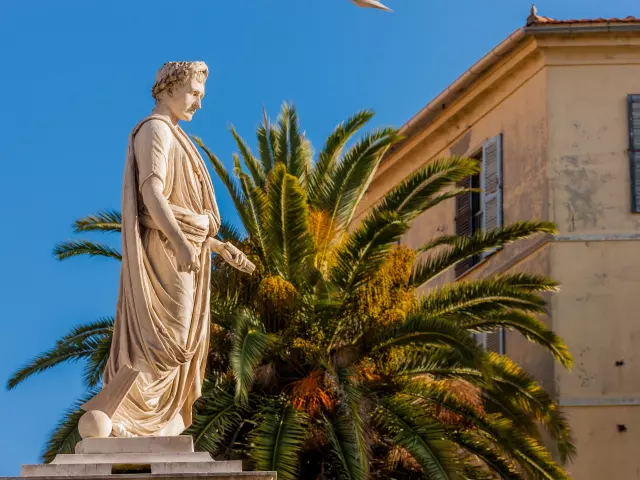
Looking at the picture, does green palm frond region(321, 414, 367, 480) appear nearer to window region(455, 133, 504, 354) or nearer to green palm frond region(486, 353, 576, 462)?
green palm frond region(486, 353, 576, 462)

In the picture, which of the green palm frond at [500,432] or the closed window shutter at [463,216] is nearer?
the green palm frond at [500,432]

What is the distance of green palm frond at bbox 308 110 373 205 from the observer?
26.1m

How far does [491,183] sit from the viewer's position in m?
31.7

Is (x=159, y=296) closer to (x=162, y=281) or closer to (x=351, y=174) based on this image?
(x=162, y=281)

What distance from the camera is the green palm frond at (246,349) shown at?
2228 centimetres

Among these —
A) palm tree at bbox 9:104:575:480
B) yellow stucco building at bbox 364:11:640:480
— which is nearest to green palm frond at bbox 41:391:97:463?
palm tree at bbox 9:104:575:480

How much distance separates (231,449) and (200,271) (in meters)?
12.5

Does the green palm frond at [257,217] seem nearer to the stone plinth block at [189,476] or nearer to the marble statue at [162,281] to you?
the marble statue at [162,281]

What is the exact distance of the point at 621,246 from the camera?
2991 centimetres

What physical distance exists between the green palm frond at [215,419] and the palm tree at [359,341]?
28 mm

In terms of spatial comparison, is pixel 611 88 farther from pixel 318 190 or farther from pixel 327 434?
pixel 327 434

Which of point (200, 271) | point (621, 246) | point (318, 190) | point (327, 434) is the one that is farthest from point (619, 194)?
point (200, 271)

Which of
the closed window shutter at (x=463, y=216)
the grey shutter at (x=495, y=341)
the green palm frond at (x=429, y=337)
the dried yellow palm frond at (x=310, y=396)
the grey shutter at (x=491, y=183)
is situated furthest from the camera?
the closed window shutter at (x=463, y=216)

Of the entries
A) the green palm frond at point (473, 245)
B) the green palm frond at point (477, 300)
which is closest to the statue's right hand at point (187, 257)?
the green palm frond at point (477, 300)
